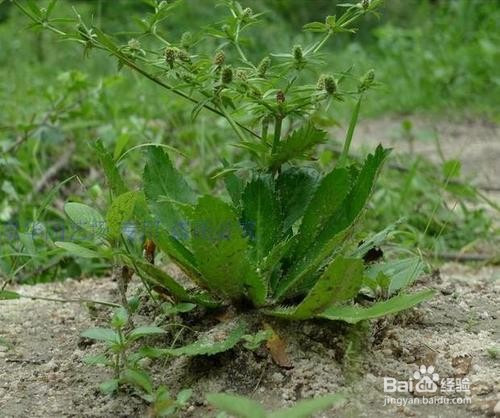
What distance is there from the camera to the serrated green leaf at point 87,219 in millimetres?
1539

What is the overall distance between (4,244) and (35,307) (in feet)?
1.84

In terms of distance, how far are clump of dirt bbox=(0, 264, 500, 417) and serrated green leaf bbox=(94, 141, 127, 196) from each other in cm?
27

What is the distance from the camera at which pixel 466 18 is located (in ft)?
21.4

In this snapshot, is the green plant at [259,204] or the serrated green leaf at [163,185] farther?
the serrated green leaf at [163,185]

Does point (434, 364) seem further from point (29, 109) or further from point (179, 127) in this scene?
point (29, 109)

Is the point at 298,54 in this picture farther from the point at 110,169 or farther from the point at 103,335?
the point at 103,335

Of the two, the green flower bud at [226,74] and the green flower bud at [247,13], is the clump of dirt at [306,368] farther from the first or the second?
the green flower bud at [247,13]

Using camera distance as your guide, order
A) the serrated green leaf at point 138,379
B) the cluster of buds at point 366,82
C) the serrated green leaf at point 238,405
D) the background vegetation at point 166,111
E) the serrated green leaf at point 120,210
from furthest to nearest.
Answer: the background vegetation at point 166,111 → the cluster of buds at point 366,82 → the serrated green leaf at point 120,210 → the serrated green leaf at point 138,379 → the serrated green leaf at point 238,405

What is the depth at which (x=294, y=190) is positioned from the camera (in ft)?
5.35

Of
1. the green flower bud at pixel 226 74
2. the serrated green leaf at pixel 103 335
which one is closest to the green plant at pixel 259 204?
the green flower bud at pixel 226 74

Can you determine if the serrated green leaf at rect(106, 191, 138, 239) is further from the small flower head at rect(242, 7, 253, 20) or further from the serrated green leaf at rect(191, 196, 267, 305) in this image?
the small flower head at rect(242, 7, 253, 20)

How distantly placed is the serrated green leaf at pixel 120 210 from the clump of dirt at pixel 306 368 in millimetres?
259

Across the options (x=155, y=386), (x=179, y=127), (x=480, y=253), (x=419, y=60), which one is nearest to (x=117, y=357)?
(x=155, y=386)

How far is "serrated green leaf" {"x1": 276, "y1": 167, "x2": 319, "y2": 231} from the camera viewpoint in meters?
1.62
